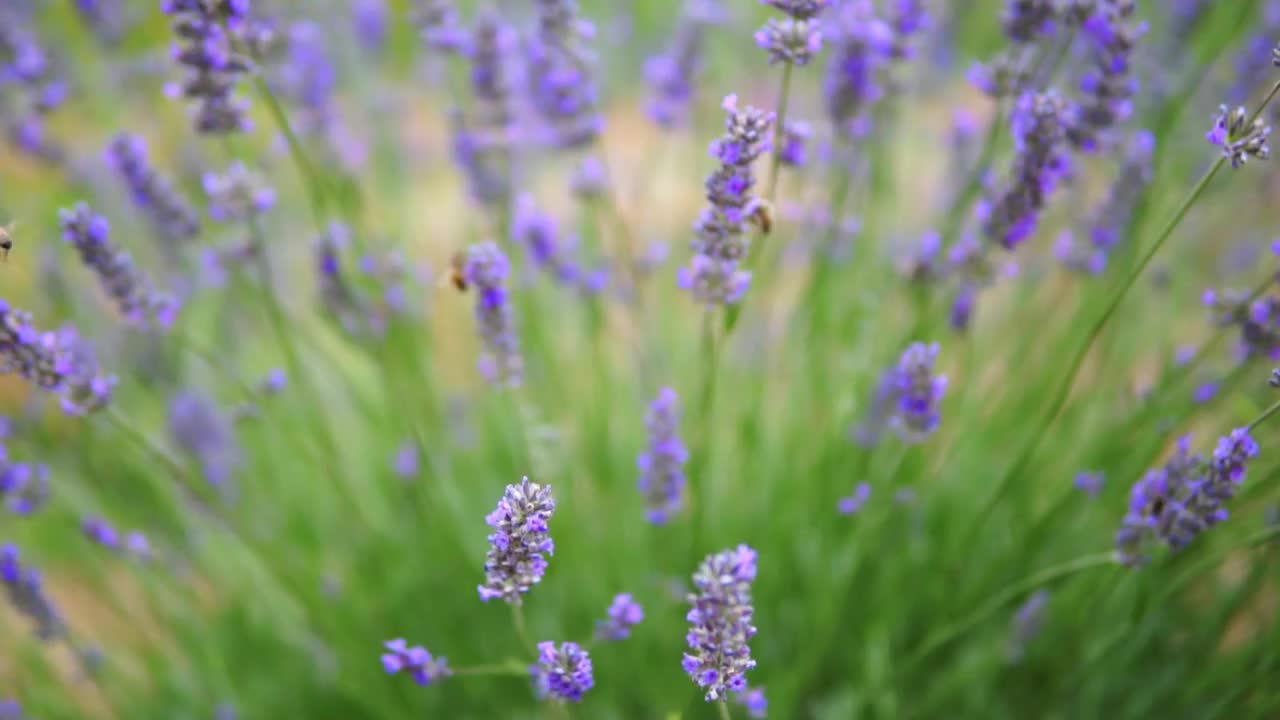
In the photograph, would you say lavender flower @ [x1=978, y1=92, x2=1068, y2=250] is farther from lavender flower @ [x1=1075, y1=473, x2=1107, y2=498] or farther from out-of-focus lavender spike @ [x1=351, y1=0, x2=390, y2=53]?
out-of-focus lavender spike @ [x1=351, y1=0, x2=390, y2=53]

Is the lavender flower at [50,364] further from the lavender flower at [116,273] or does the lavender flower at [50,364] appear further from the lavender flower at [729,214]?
the lavender flower at [729,214]

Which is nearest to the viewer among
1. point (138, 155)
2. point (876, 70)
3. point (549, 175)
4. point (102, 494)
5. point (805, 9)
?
point (805, 9)

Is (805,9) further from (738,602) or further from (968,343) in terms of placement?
(968,343)

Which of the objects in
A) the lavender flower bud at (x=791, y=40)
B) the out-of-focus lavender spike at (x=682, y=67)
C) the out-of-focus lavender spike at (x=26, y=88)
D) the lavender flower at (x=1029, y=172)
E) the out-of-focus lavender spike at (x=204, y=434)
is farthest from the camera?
the out-of-focus lavender spike at (x=204, y=434)

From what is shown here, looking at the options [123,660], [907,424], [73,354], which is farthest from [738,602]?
[123,660]

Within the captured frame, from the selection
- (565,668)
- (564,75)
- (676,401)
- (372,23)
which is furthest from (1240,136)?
(372,23)

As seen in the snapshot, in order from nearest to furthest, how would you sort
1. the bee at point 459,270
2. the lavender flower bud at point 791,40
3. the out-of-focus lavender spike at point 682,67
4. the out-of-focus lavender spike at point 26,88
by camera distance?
the lavender flower bud at point 791,40 → the bee at point 459,270 → the out-of-focus lavender spike at point 26,88 → the out-of-focus lavender spike at point 682,67

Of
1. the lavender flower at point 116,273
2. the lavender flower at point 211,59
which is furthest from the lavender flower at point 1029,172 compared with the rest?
the lavender flower at point 116,273

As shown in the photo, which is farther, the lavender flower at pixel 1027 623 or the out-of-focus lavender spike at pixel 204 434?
the out-of-focus lavender spike at pixel 204 434
